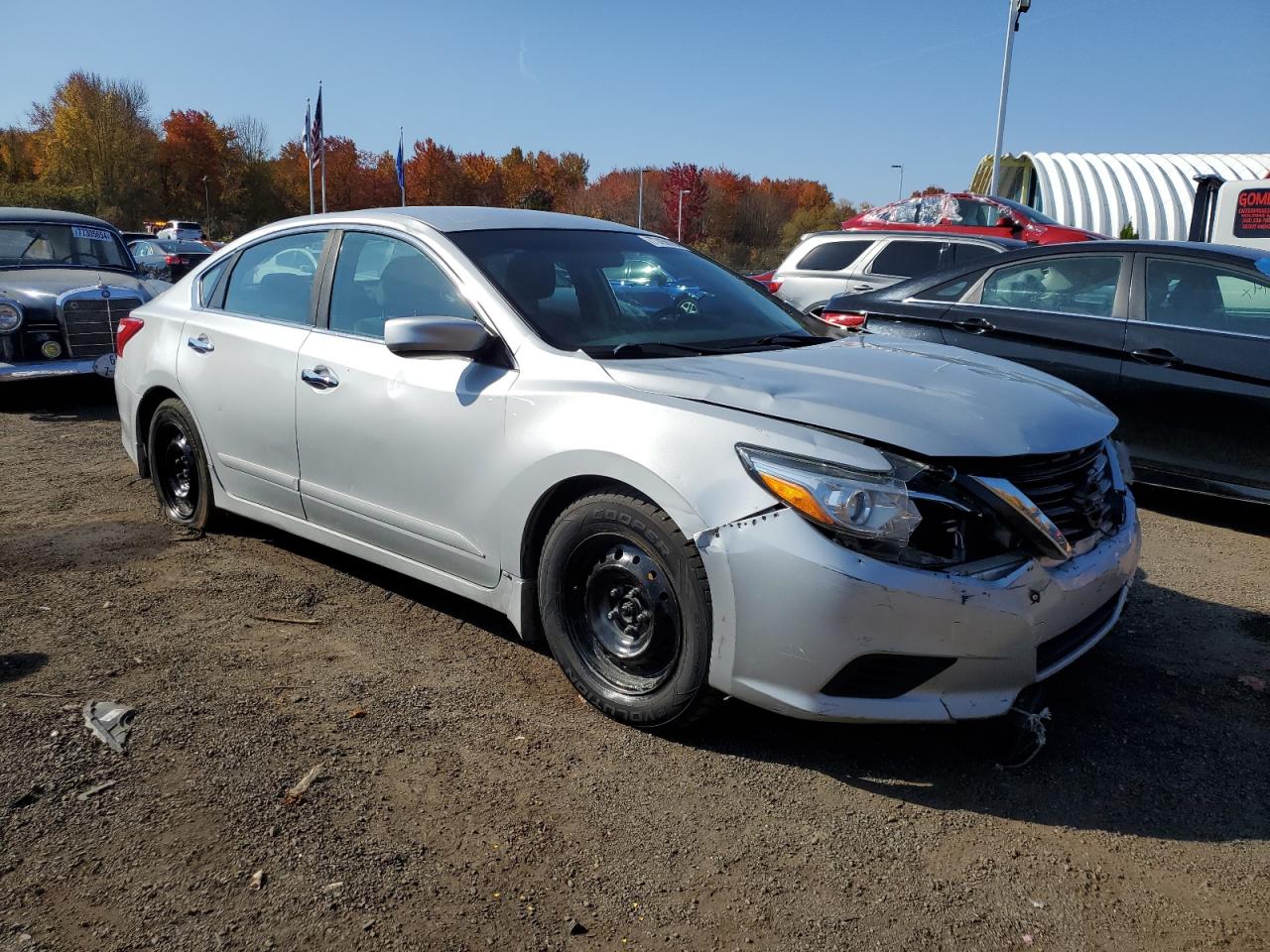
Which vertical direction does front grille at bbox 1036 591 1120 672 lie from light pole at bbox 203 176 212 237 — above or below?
below

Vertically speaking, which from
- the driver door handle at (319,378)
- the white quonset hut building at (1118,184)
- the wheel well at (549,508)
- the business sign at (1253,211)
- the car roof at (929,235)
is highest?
the white quonset hut building at (1118,184)

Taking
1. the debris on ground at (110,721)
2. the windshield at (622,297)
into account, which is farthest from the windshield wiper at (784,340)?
the debris on ground at (110,721)

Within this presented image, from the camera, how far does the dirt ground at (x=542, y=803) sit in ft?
7.71

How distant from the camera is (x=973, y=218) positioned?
46.4 ft

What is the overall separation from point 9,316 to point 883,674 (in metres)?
8.42

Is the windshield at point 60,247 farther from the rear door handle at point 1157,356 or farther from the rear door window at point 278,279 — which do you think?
the rear door handle at point 1157,356

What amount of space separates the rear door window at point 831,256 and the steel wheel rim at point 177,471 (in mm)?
6653

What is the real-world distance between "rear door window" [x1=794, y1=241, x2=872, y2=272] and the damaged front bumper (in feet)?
24.6

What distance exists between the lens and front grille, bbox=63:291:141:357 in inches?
350

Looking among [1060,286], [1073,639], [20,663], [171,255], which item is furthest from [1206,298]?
[171,255]

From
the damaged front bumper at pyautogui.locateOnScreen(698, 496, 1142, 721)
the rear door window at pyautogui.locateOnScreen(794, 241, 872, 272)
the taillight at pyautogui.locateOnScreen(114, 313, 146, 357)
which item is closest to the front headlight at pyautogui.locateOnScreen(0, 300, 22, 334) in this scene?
the taillight at pyautogui.locateOnScreen(114, 313, 146, 357)

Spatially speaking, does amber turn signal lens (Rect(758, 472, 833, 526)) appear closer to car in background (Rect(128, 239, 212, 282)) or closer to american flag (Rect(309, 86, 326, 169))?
car in background (Rect(128, 239, 212, 282))

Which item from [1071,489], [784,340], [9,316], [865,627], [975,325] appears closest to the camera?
[865,627]

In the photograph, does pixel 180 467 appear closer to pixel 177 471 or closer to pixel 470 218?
pixel 177 471
